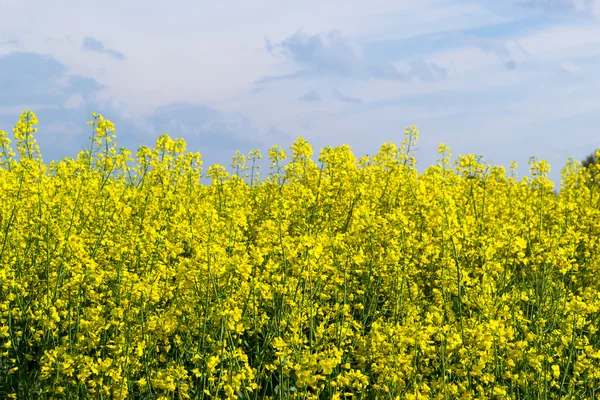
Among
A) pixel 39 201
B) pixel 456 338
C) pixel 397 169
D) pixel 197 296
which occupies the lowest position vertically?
pixel 456 338

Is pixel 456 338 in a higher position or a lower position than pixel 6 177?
lower

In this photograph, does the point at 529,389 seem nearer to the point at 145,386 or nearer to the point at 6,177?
the point at 145,386

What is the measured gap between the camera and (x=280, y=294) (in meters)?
4.46

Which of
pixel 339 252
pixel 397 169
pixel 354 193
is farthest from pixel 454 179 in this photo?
pixel 339 252

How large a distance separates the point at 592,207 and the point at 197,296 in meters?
6.01

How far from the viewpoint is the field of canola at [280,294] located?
3.87 m

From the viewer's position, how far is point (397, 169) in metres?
7.59

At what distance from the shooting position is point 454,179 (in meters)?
8.67

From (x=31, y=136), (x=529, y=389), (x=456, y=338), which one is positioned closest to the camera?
(x=456, y=338)

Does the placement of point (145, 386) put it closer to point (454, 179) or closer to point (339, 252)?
point (339, 252)

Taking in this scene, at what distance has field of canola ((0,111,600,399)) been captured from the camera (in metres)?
3.87

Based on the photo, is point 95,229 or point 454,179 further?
point 454,179

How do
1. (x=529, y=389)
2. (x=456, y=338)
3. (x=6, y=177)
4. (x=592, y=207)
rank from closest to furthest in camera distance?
(x=456, y=338) < (x=529, y=389) < (x=6, y=177) < (x=592, y=207)

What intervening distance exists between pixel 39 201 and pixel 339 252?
267cm
